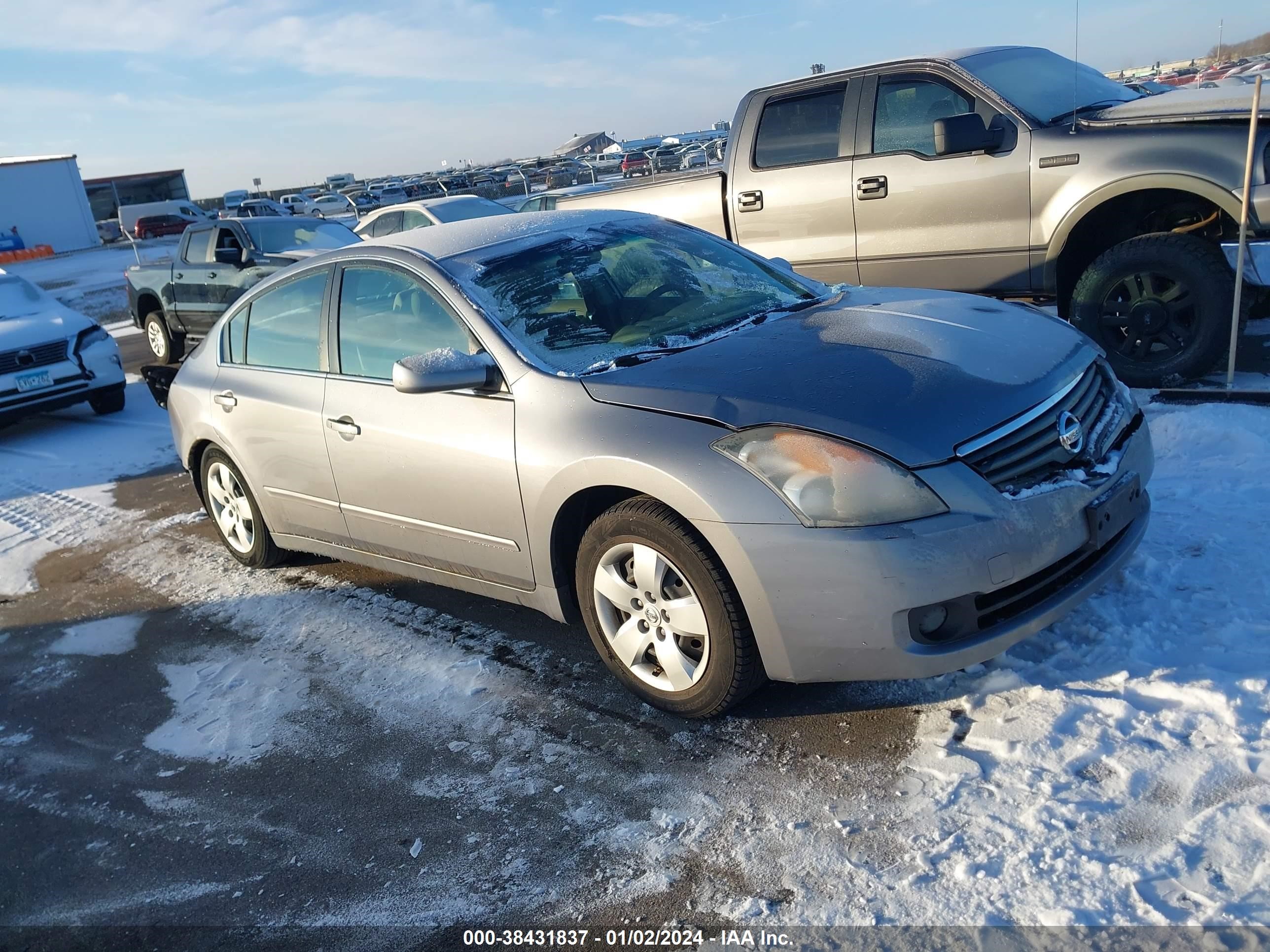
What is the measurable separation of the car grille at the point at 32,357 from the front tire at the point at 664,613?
7.70 meters

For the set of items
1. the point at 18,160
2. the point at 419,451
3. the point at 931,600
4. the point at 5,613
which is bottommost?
the point at 5,613

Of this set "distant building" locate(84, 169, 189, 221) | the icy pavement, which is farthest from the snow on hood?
"distant building" locate(84, 169, 189, 221)

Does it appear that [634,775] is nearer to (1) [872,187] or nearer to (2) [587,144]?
(1) [872,187]

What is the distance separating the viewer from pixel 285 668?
4.30 metres

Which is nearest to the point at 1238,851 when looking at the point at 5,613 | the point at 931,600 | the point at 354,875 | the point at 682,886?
the point at 931,600

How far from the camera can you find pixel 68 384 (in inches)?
370

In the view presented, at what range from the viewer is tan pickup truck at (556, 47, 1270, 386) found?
19.0ft

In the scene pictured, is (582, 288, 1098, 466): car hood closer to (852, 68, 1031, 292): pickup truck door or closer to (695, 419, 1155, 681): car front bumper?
(695, 419, 1155, 681): car front bumper

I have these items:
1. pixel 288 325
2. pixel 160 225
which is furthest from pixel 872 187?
pixel 160 225

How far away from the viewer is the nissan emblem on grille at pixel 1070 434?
3.24 meters

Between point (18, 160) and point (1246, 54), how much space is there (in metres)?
49.4

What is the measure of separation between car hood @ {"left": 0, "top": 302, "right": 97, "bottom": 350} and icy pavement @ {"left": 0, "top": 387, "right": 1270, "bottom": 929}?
5500 millimetres

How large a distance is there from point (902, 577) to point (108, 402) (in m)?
9.26

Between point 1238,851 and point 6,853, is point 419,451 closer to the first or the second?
point 6,853
